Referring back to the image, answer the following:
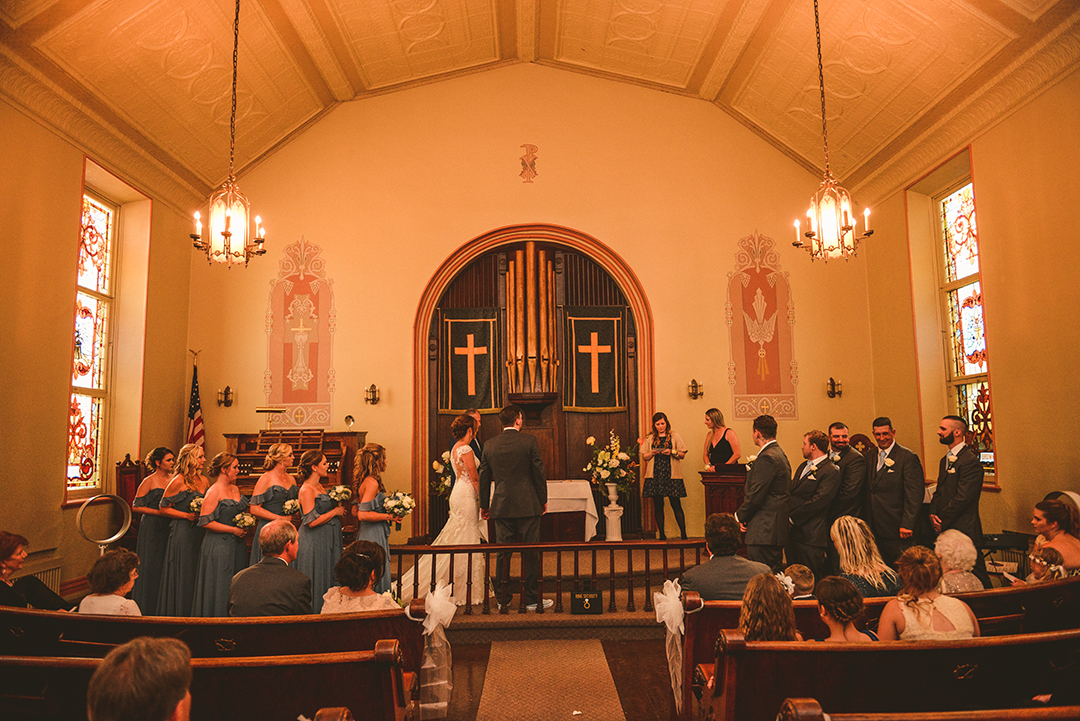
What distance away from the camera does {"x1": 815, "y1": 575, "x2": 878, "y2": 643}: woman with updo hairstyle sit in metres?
2.82

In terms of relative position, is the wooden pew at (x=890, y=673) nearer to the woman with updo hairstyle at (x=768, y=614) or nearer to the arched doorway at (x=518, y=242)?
the woman with updo hairstyle at (x=768, y=614)

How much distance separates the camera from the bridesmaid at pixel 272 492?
17.4ft

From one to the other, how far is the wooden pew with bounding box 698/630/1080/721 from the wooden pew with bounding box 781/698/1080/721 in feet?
1.83

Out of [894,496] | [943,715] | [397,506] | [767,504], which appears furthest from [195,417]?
[943,715]

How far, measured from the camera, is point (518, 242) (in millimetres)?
9266

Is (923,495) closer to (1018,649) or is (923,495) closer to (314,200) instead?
(1018,649)

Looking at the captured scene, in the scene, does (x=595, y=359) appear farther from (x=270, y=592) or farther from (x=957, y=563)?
(x=270, y=592)

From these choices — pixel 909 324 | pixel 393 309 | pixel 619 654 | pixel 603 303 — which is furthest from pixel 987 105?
pixel 393 309

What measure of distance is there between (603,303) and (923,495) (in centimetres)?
480

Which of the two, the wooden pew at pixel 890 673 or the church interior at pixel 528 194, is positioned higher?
the church interior at pixel 528 194

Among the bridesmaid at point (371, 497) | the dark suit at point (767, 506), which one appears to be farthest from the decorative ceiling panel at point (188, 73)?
the dark suit at point (767, 506)

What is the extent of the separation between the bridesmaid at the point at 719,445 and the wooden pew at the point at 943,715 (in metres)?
5.72

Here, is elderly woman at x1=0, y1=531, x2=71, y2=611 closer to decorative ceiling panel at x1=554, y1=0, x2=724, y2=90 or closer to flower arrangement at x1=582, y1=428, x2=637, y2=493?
flower arrangement at x1=582, y1=428, x2=637, y2=493

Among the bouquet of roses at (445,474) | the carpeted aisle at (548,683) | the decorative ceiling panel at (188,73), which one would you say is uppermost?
the decorative ceiling panel at (188,73)
